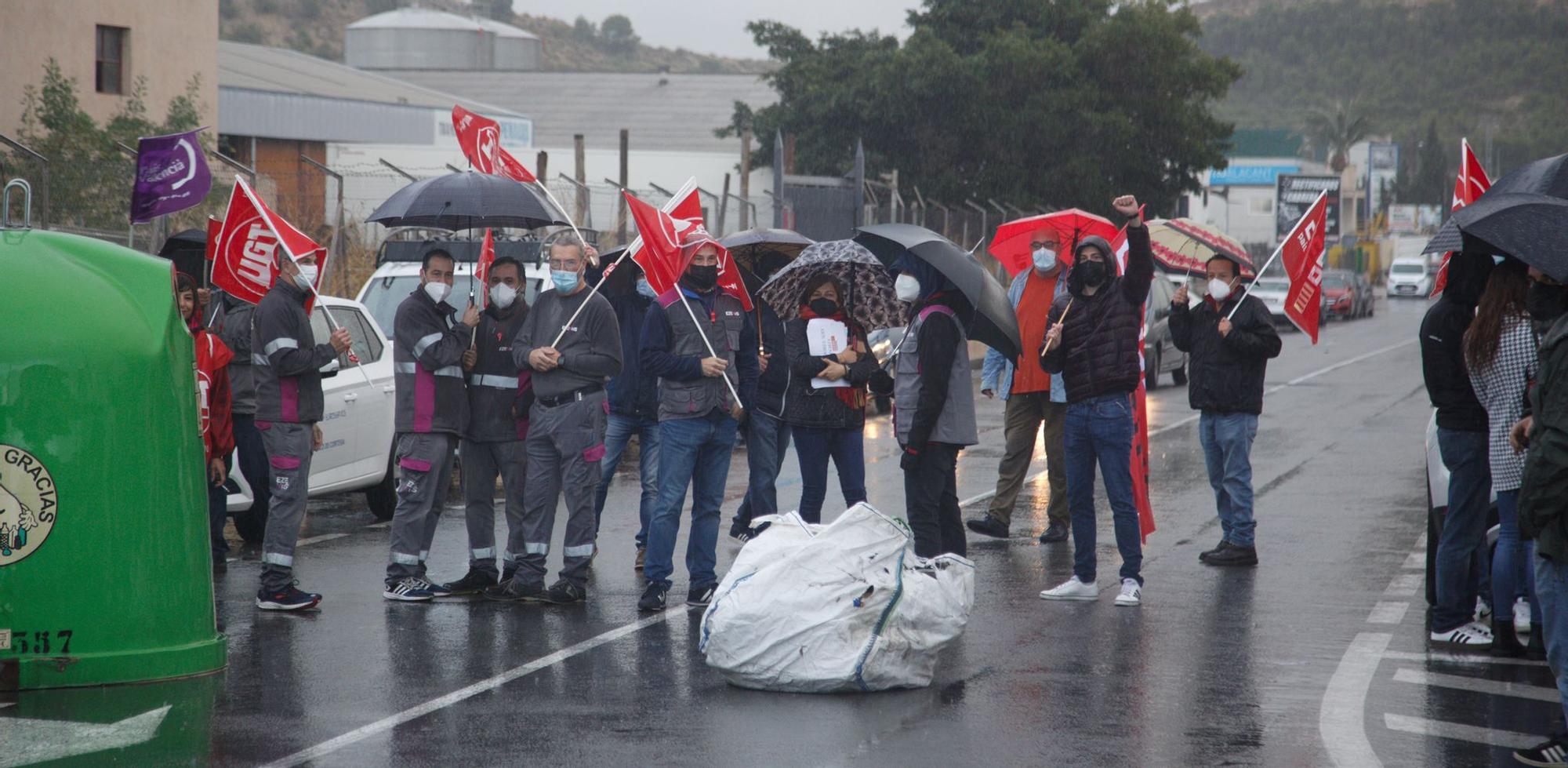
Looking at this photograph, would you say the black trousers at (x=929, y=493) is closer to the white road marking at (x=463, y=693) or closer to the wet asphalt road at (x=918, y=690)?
the wet asphalt road at (x=918, y=690)

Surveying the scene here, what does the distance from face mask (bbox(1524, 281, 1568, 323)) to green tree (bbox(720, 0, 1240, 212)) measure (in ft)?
108

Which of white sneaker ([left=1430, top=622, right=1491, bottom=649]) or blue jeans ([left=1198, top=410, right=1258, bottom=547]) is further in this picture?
blue jeans ([left=1198, top=410, right=1258, bottom=547])

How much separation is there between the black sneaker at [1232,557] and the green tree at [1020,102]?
29979 millimetres

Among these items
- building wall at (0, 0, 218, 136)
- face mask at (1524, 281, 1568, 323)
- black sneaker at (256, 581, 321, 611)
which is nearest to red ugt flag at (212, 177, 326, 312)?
black sneaker at (256, 581, 321, 611)

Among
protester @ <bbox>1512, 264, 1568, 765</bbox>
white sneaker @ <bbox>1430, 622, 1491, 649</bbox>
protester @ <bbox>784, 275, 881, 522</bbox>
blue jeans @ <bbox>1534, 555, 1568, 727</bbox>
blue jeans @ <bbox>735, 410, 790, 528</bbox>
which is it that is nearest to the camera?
protester @ <bbox>1512, 264, 1568, 765</bbox>

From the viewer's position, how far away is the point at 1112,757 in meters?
5.96

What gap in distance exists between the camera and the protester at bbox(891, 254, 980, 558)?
8367mm

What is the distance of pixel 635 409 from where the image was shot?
1014 cm

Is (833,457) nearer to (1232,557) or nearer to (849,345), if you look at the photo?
(849,345)

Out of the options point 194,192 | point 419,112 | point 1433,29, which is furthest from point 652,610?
point 1433,29

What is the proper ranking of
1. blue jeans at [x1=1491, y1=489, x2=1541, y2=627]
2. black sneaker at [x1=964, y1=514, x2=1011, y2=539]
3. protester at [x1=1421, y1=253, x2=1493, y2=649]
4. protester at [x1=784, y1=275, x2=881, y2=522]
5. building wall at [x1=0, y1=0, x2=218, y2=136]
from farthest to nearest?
building wall at [x1=0, y1=0, x2=218, y2=136] < black sneaker at [x1=964, y1=514, x2=1011, y2=539] < protester at [x1=784, y1=275, x2=881, y2=522] < protester at [x1=1421, y1=253, x2=1493, y2=649] < blue jeans at [x1=1491, y1=489, x2=1541, y2=627]

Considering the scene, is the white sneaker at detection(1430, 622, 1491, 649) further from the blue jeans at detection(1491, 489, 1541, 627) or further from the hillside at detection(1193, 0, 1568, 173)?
the hillside at detection(1193, 0, 1568, 173)

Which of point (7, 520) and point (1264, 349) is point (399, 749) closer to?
point (7, 520)

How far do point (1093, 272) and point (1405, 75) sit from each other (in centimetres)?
18770
